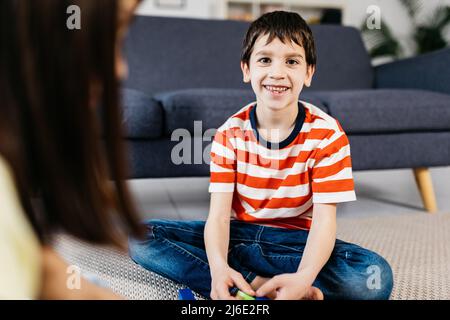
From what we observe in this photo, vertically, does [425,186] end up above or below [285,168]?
below

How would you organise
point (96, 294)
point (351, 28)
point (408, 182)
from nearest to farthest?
point (96, 294) < point (351, 28) < point (408, 182)

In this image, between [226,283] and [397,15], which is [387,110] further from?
[397,15]

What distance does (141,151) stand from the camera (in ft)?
3.23

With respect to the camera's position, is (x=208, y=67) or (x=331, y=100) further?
(x=208, y=67)

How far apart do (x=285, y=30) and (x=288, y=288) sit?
284 mm

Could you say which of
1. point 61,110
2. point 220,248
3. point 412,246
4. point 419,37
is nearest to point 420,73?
point 412,246

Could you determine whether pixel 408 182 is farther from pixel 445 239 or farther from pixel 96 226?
pixel 96 226

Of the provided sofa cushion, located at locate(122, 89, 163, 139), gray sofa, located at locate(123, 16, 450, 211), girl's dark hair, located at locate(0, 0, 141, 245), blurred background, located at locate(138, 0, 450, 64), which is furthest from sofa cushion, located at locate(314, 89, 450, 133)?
blurred background, located at locate(138, 0, 450, 64)

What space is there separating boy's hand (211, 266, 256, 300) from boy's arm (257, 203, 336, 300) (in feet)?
0.06

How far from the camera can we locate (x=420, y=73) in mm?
1185

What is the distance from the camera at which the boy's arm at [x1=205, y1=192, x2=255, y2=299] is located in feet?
1.69

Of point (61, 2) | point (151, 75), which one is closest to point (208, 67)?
point (151, 75)

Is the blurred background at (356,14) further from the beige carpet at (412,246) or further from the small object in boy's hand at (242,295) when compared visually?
the small object in boy's hand at (242,295)
